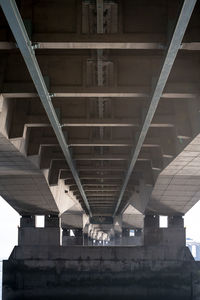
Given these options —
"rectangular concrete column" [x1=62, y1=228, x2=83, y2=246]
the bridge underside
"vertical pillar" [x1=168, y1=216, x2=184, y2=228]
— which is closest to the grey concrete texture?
the bridge underside

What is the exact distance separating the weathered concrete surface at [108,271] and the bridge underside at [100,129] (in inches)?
3.4

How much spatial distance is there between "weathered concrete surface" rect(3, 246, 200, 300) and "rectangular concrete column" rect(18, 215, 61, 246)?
0.79 metres

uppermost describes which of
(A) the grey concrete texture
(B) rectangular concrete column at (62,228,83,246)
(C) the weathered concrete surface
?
(A) the grey concrete texture

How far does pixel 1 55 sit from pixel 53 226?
1148 inches

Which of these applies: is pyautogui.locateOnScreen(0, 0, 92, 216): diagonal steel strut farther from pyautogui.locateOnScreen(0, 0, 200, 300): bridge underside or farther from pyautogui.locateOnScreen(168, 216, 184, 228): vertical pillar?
pyautogui.locateOnScreen(168, 216, 184, 228): vertical pillar

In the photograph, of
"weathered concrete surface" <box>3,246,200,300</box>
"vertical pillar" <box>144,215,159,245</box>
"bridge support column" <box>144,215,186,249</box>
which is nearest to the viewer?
"weathered concrete surface" <box>3,246,200,300</box>

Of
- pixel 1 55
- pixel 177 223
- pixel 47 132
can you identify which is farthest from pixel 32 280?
pixel 1 55

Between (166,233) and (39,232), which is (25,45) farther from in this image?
(166,233)

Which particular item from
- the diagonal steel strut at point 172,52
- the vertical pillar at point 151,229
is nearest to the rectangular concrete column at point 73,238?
the vertical pillar at point 151,229

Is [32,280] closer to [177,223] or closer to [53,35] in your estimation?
[177,223]

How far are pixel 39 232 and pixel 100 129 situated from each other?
23535mm

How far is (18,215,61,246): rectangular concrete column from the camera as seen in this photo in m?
44.5

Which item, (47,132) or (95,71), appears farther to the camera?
(47,132)

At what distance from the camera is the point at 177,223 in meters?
45.8
